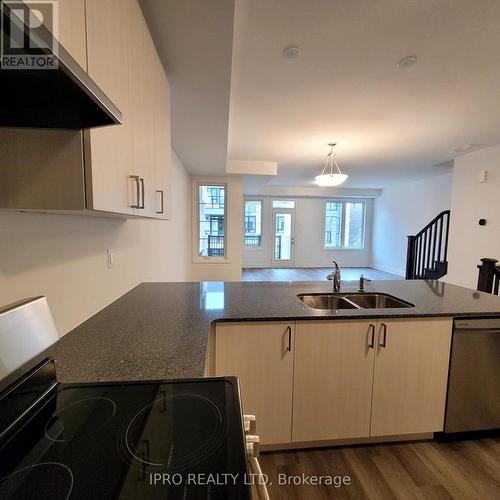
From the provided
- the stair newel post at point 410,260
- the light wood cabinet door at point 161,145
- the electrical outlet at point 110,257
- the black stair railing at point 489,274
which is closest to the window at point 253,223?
the stair newel post at point 410,260

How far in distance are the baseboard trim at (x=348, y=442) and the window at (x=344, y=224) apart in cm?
793

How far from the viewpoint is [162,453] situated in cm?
64

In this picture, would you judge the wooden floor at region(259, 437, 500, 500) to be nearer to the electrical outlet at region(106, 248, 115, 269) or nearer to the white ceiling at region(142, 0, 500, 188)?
the electrical outlet at region(106, 248, 115, 269)

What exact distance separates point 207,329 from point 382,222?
8.91 meters

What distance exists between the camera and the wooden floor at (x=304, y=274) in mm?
7488

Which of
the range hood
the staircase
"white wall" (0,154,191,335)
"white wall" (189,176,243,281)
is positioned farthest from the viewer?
the staircase

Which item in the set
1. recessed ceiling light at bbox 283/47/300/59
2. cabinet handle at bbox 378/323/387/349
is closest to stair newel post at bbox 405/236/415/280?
cabinet handle at bbox 378/323/387/349

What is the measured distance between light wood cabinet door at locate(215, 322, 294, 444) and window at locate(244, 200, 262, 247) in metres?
7.60

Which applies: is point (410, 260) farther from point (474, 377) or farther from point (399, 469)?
point (399, 469)

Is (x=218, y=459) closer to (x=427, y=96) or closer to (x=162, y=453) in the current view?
(x=162, y=453)

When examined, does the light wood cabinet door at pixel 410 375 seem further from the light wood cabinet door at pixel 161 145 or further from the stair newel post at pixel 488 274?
the light wood cabinet door at pixel 161 145

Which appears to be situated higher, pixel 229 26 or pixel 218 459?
pixel 229 26

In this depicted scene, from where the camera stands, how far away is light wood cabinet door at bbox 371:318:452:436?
1650mm

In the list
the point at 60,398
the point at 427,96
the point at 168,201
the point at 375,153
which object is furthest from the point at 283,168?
the point at 60,398
